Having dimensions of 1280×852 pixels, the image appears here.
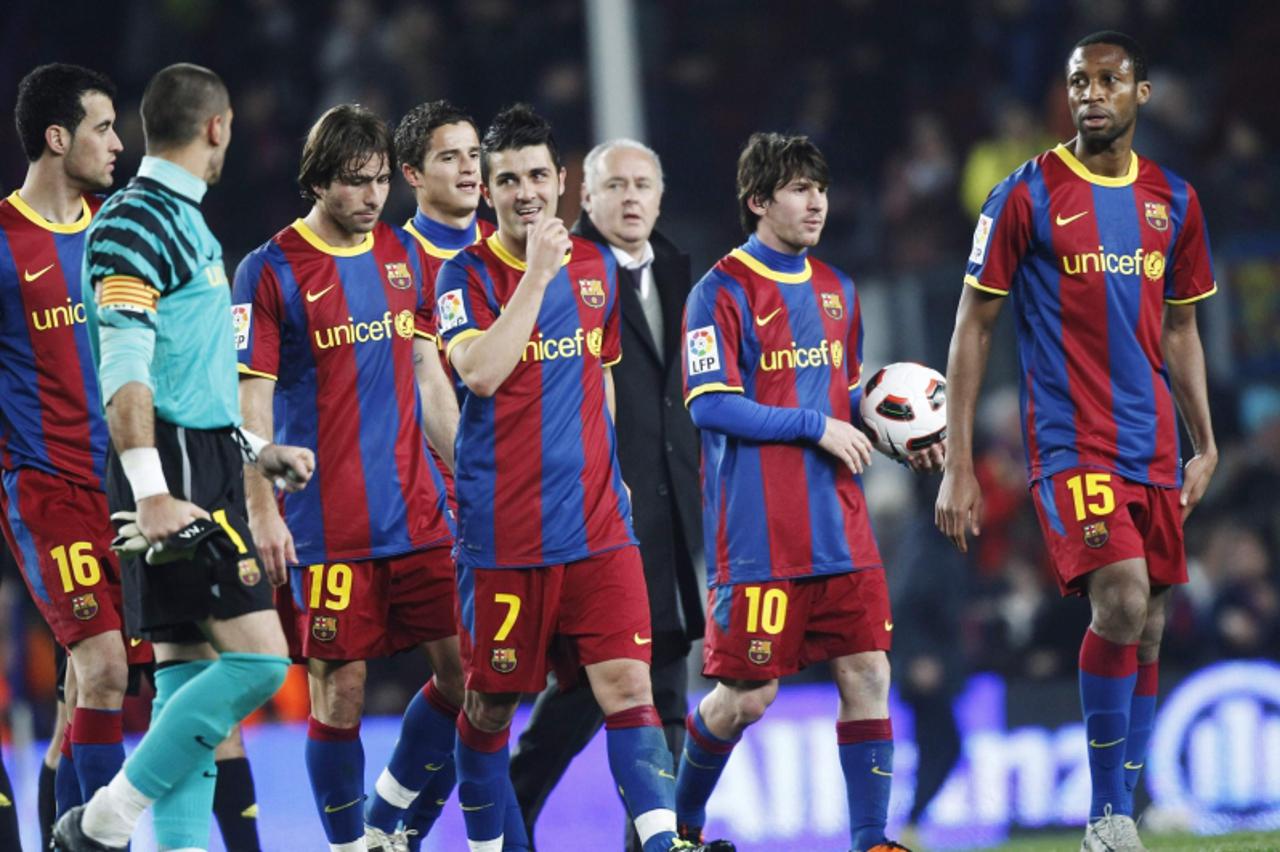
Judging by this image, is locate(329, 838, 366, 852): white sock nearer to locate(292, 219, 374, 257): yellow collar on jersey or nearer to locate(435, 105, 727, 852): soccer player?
locate(435, 105, 727, 852): soccer player

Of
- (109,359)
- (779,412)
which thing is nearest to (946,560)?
(779,412)

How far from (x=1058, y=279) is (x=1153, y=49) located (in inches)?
378

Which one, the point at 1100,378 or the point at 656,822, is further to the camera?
the point at 1100,378

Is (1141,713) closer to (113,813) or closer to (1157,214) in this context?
(1157,214)

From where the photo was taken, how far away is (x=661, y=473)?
7.38 metres

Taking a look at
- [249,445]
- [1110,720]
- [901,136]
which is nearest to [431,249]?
[249,445]

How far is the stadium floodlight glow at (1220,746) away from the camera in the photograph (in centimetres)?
1075

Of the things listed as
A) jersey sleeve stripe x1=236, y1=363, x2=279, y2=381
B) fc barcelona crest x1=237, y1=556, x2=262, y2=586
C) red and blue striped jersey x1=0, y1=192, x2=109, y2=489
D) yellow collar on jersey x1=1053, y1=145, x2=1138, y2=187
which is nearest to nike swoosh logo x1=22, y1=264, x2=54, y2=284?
red and blue striped jersey x1=0, y1=192, x2=109, y2=489

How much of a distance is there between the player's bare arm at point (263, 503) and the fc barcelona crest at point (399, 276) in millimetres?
570

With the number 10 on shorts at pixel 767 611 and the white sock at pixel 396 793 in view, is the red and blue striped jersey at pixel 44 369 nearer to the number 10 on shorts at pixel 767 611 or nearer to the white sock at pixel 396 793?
the white sock at pixel 396 793

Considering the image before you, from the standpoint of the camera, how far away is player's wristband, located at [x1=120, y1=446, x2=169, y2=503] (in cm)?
521

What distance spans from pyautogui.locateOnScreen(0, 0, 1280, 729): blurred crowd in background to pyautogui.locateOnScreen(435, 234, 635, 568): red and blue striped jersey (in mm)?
5114

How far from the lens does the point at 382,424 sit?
6.70 metres

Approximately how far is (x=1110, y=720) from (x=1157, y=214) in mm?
1704
